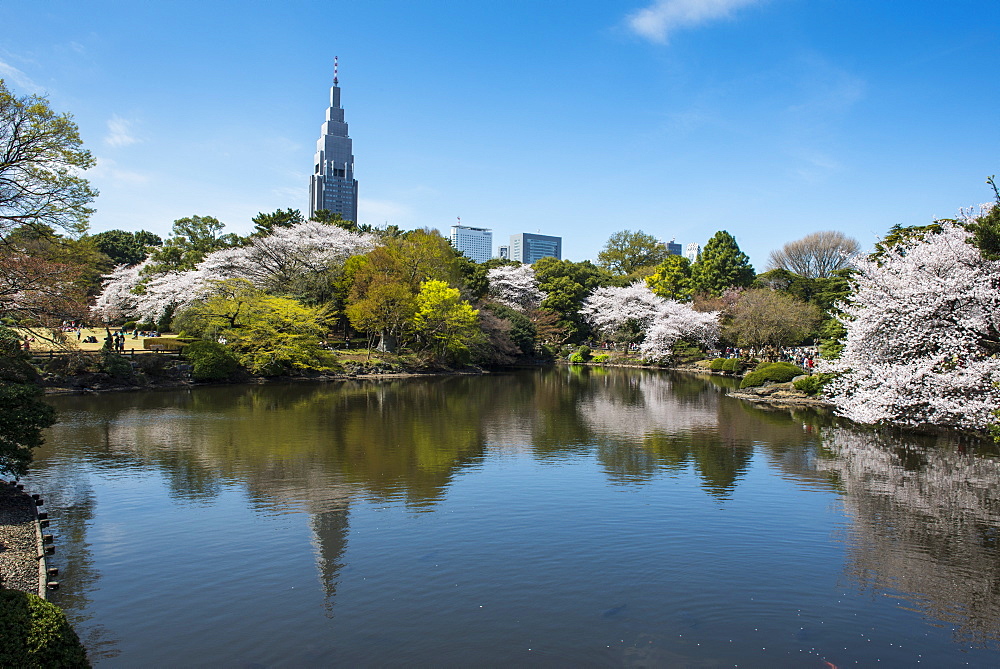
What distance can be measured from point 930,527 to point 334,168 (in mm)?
142226

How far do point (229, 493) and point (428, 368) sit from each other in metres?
26.7

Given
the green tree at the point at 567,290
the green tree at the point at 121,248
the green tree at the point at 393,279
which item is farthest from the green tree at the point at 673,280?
the green tree at the point at 121,248

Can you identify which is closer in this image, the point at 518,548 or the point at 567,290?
the point at 518,548

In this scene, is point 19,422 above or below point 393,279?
below

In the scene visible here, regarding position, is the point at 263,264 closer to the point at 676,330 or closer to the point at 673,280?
the point at 676,330

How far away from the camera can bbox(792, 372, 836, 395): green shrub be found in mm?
24734

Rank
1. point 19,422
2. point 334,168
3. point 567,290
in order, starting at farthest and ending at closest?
1. point 334,168
2. point 567,290
3. point 19,422

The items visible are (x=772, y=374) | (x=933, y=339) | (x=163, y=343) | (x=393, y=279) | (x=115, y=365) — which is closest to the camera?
(x=933, y=339)

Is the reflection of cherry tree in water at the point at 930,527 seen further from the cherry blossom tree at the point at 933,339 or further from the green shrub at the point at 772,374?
the green shrub at the point at 772,374

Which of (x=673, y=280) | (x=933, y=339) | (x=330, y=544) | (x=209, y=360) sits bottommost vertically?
(x=330, y=544)

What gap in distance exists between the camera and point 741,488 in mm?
11703

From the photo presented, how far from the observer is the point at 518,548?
8.38 meters

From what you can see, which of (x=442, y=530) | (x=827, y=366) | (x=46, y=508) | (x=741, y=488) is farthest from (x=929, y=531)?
(x=46, y=508)

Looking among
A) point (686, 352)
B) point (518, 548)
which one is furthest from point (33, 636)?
point (686, 352)
